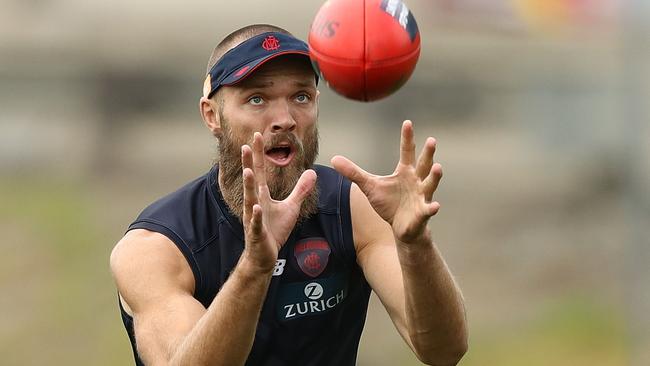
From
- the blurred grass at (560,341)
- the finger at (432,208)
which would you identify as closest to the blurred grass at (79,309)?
the blurred grass at (560,341)

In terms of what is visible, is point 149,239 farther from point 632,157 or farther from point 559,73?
point 559,73

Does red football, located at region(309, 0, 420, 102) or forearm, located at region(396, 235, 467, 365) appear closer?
forearm, located at region(396, 235, 467, 365)

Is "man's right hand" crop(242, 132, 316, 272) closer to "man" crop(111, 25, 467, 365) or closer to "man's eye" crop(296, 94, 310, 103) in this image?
"man" crop(111, 25, 467, 365)

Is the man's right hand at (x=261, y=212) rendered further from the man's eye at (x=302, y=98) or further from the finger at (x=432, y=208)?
the man's eye at (x=302, y=98)

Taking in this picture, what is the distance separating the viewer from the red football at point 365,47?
402 centimetres

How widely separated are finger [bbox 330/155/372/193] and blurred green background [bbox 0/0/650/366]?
3.75 metres

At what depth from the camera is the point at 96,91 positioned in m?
8.84

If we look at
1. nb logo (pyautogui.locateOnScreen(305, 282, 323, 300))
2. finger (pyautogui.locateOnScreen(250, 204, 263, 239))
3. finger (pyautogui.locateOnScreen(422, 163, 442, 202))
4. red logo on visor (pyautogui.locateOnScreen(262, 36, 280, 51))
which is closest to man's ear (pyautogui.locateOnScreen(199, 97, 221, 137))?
red logo on visor (pyautogui.locateOnScreen(262, 36, 280, 51))

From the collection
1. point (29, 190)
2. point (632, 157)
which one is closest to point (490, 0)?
Answer: point (632, 157)

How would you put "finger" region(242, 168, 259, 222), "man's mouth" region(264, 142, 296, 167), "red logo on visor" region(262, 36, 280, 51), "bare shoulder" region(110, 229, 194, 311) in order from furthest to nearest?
"red logo on visor" region(262, 36, 280, 51), "man's mouth" region(264, 142, 296, 167), "bare shoulder" region(110, 229, 194, 311), "finger" region(242, 168, 259, 222)

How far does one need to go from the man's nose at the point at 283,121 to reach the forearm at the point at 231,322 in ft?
2.47

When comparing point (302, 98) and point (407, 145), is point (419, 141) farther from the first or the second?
point (407, 145)

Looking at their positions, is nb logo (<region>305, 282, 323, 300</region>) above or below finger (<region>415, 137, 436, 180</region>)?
below

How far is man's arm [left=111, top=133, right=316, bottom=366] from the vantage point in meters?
3.71
